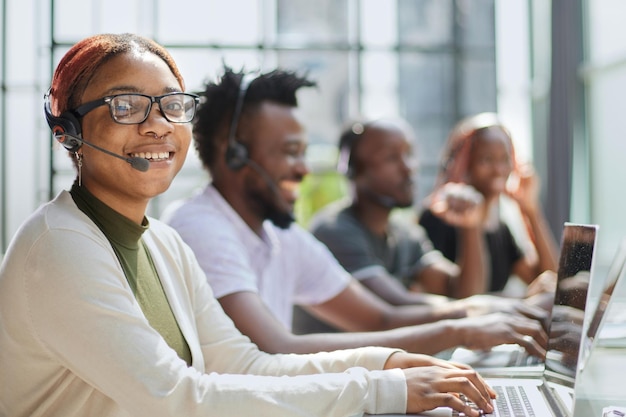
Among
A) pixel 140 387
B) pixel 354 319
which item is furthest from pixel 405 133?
pixel 140 387

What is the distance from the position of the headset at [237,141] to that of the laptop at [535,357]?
715 mm

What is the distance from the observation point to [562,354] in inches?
51.1

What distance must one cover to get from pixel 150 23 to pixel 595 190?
369 centimetres

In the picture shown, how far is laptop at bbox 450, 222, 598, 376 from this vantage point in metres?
1.25

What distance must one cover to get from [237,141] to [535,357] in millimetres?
932

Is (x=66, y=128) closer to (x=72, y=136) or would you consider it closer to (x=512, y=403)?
(x=72, y=136)

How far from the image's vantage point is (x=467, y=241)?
10.3 ft

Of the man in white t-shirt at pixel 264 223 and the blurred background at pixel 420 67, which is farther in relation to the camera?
the blurred background at pixel 420 67

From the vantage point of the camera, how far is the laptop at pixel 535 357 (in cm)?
125

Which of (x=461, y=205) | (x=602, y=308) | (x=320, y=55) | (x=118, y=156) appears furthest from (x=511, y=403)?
(x=320, y=55)

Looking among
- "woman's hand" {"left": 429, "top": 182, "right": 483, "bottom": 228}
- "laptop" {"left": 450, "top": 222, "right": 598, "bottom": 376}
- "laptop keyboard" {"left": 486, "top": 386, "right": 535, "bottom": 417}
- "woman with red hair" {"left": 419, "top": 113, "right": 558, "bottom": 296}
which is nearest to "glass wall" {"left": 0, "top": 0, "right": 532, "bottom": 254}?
"woman with red hair" {"left": 419, "top": 113, "right": 558, "bottom": 296}

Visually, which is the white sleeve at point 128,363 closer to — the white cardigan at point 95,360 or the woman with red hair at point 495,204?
the white cardigan at point 95,360

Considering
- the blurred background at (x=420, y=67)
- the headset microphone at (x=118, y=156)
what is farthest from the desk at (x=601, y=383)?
the blurred background at (x=420, y=67)

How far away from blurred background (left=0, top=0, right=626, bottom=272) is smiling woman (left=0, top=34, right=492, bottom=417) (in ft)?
13.5
